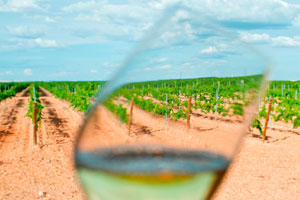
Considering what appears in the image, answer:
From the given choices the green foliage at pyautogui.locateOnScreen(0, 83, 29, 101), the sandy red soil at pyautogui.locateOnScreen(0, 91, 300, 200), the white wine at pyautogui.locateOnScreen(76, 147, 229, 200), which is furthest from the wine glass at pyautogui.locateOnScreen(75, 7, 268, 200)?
the green foliage at pyautogui.locateOnScreen(0, 83, 29, 101)

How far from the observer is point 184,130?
0.77 meters

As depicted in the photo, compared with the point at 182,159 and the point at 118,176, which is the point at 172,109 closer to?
the point at 182,159

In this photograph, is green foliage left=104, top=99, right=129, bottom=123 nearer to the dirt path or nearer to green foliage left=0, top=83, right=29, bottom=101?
the dirt path

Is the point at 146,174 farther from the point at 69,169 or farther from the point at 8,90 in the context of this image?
the point at 8,90

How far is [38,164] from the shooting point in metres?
9.53

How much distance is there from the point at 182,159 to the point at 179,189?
0.12 meters

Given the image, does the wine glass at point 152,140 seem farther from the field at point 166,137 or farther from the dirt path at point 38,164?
the dirt path at point 38,164

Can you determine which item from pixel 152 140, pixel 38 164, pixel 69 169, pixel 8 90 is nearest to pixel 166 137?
pixel 152 140

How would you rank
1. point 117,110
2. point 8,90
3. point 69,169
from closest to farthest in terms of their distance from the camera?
point 117,110 < point 69,169 < point 8,90

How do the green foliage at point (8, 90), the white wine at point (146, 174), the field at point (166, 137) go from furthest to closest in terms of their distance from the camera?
the green foliage at point (8, 90)
the field at point (166, 137)
the white wine at point (146, 174)

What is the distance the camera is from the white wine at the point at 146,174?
58 centimetres

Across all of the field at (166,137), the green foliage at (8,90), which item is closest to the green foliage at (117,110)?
the field at (166,137)

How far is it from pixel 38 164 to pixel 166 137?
375 inches

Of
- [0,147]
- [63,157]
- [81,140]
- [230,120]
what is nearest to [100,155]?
[81,140]
